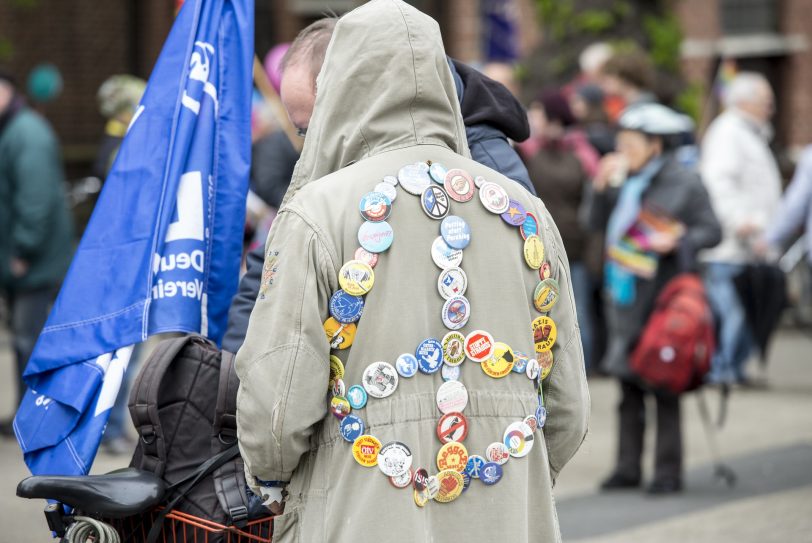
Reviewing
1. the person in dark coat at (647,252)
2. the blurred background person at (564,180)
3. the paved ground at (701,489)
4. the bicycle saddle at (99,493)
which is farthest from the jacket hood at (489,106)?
the blurred background person at (564,180)

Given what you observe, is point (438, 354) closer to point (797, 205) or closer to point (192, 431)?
point (192, 431)

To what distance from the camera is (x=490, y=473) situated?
2584 mm

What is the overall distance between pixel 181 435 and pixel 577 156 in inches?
288

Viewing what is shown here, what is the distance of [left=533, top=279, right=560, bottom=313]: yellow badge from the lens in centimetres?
272

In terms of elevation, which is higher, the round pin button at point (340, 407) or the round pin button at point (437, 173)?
the round pin button at point (437, 173)

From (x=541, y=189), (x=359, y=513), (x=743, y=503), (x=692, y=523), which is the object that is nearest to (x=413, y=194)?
(x=359, y=513)

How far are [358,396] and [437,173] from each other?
0.50 metres

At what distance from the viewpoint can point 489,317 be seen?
2.62 metres

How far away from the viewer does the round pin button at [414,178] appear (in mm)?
2574

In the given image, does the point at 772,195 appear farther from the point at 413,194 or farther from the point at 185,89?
the point at 413,194

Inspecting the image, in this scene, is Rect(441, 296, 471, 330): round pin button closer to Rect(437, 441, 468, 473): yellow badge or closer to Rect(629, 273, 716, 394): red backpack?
Rect(437, 441, 468, 473): yellow badge

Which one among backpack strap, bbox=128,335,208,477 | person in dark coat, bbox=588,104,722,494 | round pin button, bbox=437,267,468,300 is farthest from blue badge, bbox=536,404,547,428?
person in dark coat, bbox=588,104,722,494

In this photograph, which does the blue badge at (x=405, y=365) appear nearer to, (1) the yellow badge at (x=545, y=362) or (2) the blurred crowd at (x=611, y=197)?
(1) the yellow badge at (x=545, y=362)

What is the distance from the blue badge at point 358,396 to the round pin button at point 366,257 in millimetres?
256
